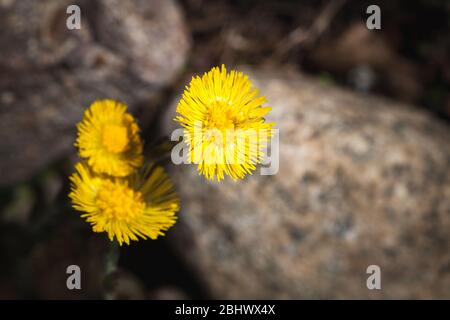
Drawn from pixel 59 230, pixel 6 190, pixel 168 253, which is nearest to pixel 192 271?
pixel 168 253

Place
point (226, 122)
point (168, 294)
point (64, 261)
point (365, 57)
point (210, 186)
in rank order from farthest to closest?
point (365, 57)
point (168, 294)
point (64, 261)
point (210, 186)
point (226, 122)

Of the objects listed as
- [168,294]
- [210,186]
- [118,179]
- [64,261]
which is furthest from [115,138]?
[168,294]

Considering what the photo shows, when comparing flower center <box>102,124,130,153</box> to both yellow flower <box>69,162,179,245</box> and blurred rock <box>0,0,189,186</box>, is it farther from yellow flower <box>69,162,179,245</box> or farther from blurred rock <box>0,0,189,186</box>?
blurred rock <box>0,0,189,186</box>

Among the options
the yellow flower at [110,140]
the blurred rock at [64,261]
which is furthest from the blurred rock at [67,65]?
the yellow flower at [110,140]

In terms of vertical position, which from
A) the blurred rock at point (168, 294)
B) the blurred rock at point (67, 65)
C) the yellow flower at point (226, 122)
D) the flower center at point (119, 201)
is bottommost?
the blurred rock at point (168, 294)

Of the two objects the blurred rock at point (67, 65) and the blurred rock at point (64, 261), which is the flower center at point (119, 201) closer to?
the blurred rock at point (64, 261)

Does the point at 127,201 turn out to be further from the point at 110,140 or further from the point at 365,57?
the point at 365,57

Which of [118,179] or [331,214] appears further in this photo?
[331,214]
